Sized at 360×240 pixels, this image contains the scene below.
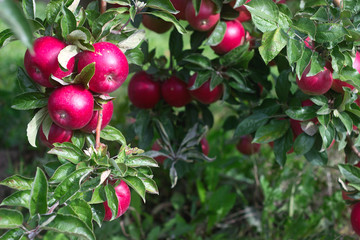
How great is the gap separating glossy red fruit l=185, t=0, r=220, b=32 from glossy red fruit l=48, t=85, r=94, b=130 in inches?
16.6

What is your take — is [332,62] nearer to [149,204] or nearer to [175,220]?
[175,220]

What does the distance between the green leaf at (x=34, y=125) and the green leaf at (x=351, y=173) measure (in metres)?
0.83

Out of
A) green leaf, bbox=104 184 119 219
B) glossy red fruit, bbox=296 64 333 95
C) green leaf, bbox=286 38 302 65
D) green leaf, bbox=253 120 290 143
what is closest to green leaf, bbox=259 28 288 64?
green leaf, bbox=286 38 302 65

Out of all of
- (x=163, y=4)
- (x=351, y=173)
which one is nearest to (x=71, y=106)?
(x=163, y=4)

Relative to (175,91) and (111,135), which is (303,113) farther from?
(111,135)

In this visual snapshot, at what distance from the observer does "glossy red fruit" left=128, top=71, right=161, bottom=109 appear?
4.49 ft

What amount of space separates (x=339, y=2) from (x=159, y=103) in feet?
2.29

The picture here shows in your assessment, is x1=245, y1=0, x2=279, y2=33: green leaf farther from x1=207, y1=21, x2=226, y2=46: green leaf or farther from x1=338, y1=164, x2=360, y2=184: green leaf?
x1=338, y1=164, x2=360, y2=184: green leaf

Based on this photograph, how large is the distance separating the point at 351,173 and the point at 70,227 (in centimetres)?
82

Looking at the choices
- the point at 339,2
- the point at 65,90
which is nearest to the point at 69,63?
the point at 65,90

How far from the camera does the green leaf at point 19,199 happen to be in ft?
2.46

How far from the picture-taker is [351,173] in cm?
112

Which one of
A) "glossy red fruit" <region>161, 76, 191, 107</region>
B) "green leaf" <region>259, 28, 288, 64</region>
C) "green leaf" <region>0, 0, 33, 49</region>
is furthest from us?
"glossy red fruit" <region>161, 76, 191, 107</region>

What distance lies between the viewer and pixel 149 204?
2094 millimetres
